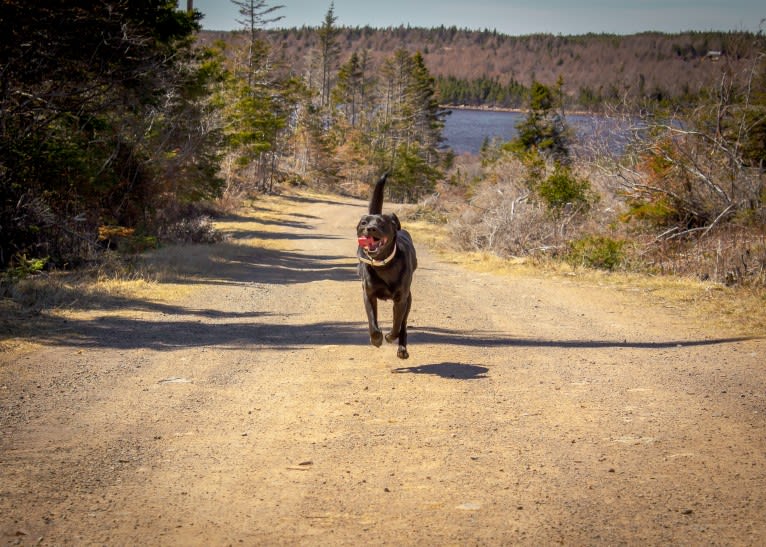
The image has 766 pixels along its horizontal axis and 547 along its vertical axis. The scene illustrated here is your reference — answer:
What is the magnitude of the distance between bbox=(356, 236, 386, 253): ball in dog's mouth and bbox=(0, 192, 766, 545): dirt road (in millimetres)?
1309

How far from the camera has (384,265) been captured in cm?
787

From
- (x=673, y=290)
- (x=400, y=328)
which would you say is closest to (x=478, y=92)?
(x=673, y=290)

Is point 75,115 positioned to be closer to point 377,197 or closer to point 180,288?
point 180,288

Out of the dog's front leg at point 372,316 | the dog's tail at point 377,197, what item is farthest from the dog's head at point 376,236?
the dog's tail at point 377,197

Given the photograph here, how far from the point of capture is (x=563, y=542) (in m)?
3.96

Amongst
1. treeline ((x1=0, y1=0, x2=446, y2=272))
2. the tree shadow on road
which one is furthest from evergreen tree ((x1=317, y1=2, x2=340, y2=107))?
the tree shadow on road

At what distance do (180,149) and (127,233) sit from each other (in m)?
9.35

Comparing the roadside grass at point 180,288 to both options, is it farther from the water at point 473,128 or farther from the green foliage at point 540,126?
the water at point 473,128

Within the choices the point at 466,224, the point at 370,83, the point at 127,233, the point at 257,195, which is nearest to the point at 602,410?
the point at 127,233

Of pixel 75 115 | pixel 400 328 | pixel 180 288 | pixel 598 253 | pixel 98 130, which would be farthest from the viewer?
pixel 598 253

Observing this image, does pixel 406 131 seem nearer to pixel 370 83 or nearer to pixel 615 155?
pixel 370 83

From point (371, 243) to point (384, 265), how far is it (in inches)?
15.8

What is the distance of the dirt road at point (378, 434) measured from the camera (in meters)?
4.19

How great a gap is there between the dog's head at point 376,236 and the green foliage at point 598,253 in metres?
12.5
